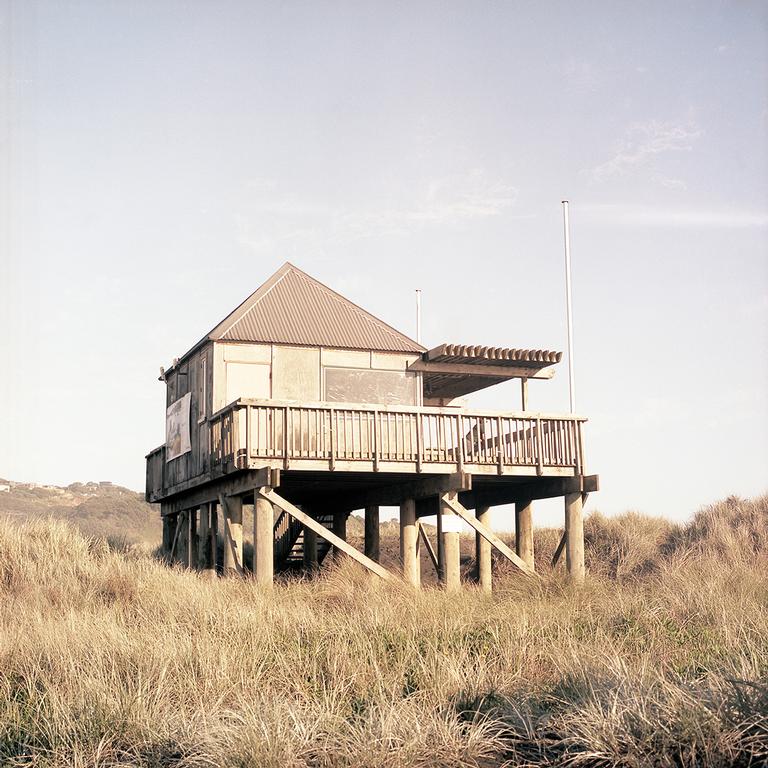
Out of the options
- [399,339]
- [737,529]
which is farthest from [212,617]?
[737,529]

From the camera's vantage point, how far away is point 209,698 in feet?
29.5

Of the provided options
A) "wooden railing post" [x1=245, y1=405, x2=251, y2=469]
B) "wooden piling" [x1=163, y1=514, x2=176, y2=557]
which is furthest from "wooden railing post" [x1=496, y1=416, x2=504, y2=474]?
"wooden piling" [x1=163, y1=514, x2=176, y2=557]

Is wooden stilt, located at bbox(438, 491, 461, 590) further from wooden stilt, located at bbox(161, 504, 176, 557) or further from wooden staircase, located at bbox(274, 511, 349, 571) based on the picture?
wooden stilt, located at bbox(161, 504, 176, 557)

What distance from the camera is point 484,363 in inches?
845

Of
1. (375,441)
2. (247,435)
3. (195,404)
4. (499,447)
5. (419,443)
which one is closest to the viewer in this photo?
(247,435)

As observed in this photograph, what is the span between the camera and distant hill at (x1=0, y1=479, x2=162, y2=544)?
5114cm

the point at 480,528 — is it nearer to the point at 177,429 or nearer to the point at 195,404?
the point at 195,404

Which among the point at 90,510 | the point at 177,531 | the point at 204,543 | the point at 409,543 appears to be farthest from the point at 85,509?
the point at 409,543

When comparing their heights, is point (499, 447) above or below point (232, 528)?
above

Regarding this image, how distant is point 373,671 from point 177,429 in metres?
14.5

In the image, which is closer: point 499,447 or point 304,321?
point 499,447

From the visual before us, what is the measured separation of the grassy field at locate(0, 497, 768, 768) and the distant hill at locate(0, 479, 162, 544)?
98.9ft

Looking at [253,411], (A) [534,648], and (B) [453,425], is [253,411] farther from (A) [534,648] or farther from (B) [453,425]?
(A) [534,648]

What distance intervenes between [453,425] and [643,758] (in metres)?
13.1
